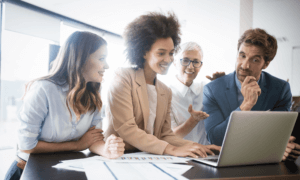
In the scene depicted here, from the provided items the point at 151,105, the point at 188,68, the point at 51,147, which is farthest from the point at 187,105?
the point at 51,147

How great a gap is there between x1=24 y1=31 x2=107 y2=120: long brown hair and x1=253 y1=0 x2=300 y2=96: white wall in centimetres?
217

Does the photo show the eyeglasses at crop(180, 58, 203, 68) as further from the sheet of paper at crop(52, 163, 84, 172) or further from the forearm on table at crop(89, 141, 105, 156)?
the sheet of paper at crop(52, 163, 84, 172)

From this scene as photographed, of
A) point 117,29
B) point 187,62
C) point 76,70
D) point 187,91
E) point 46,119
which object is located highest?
point 117,29

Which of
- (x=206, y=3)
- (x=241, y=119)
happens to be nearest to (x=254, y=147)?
(x=241, y=119)

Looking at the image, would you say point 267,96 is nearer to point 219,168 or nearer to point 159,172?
point 219,168

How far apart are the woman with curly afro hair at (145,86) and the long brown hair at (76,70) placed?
15 centimetres

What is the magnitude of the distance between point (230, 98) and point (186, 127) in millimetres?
422

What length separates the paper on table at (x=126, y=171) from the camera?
0.66m

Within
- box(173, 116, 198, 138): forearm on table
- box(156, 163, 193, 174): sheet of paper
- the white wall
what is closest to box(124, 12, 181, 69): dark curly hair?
box(173, 116, 198, 138): forearm on table

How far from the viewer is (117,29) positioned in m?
5.56

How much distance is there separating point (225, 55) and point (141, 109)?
1896 millimetres

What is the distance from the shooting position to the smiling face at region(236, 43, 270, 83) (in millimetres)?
1680

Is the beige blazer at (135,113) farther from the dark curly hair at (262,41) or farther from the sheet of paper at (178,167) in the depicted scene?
the dark curly hair at (262,41)

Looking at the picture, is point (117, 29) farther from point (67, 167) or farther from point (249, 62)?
point (67, 167)
